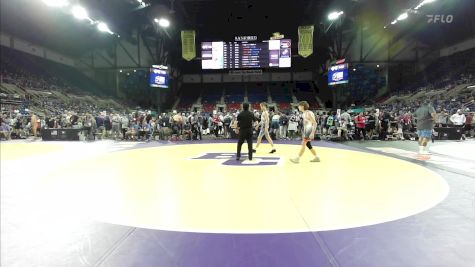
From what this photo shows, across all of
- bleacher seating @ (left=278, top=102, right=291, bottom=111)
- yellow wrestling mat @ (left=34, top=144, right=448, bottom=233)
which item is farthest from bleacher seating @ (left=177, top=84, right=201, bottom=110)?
yellow wrestling mat @ (left=34, top=144, right=448, bottom=233)

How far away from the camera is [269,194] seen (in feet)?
13.3

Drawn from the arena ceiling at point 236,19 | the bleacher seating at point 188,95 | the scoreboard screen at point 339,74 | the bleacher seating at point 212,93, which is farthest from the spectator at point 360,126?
the bleacher seating at point 212,93

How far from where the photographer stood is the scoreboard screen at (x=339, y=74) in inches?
815

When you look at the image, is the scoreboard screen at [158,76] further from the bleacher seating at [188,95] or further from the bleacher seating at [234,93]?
the bleacher seating at [234,93]

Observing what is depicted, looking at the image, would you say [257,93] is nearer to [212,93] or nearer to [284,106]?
[284,106]

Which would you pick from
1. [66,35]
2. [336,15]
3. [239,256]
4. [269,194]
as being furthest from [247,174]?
[66,35]

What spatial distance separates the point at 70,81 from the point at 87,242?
95.0ft

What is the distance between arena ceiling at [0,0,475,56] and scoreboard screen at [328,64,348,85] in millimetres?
3801

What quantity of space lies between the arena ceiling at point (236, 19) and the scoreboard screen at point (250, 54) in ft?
14.6

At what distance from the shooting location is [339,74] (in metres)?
21.1

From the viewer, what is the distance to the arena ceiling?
Answer: 17859mm

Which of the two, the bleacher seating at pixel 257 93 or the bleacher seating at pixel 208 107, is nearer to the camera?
the bleacher seating at pixel 208 107

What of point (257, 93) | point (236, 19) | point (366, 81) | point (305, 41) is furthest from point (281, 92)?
point (305, 41)

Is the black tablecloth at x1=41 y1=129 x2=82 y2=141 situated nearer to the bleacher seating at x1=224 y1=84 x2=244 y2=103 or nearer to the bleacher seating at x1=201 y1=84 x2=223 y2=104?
the bleacher seating at x1=201 y1=84 x2=223 y2=104
